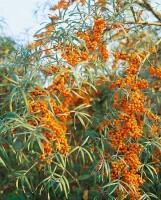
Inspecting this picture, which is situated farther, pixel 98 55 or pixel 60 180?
pixel 98 55

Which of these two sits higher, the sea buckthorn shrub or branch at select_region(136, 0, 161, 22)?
branch at select_region(136, 0, 161, 22)

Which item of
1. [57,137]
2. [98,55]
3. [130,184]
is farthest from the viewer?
[98,55]

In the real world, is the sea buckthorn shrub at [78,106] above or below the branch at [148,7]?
below

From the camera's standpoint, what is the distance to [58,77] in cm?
246

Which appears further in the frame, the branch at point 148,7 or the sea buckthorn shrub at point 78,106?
the branch at point 148,7

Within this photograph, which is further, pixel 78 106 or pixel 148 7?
pixel 148 7

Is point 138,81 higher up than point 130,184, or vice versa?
point 138,81

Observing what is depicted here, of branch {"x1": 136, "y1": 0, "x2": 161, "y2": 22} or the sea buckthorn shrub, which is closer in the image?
the sea buckthorn shrub

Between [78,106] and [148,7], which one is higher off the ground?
[148,7]

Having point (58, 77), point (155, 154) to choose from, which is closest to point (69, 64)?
point (58, 77)

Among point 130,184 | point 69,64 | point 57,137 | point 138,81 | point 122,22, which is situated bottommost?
point 130,184

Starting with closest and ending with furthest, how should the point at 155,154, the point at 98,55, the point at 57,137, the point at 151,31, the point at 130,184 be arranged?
the point at 57,137
the point at 130,184
the point at 98,55
the point at 155,154
the point at 151,31

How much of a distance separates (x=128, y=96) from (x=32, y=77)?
63 centimetres

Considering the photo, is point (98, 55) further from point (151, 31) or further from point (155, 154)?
point (151, 31)
